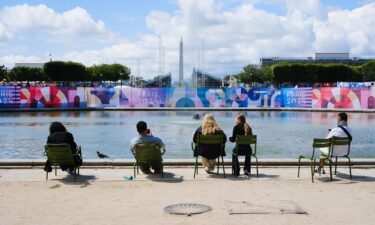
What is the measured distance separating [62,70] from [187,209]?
304 ft

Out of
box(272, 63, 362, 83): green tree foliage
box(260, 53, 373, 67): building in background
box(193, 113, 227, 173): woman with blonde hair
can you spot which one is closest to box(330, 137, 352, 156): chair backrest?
box(193, 113, 227, 173): woman with blonde hair

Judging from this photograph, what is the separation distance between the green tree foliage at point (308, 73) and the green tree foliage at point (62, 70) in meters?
37.9

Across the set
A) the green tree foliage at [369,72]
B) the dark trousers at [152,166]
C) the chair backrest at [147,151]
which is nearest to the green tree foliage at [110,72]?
the green tree foliage at [369,72]

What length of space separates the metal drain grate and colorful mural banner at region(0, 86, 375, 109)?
45716 mm

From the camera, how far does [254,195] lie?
31.3ft

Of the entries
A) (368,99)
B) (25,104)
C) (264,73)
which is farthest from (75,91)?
(264,73)

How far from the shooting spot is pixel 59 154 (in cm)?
1111

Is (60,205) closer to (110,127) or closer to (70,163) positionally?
(70,163)

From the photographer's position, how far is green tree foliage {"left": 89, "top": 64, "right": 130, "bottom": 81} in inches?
5338

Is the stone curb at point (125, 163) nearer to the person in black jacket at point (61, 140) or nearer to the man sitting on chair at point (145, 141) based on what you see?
the man sitting on chair at point (145, 141)

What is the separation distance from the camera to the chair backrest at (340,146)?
11.5 m

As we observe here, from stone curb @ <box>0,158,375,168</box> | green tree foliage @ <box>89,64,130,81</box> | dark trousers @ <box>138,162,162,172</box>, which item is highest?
green tree foliage @ <box>89,64,130,81</box>

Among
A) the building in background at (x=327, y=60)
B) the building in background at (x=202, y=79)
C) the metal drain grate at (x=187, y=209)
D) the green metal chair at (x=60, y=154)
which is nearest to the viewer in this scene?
the metal drain grate at (x=187, y=209)

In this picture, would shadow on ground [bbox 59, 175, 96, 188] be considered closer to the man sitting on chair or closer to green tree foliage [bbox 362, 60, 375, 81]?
the man sitting on chair
